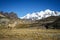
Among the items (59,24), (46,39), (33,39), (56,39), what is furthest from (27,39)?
(59,24)

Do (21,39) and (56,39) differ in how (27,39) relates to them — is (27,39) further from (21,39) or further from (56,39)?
Answer: (56,39)

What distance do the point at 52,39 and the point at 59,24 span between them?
1036cm

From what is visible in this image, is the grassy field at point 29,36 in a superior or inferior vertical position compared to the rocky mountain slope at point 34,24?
inferior

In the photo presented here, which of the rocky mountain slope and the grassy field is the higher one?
the rocky mountain slope

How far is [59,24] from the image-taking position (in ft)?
58.3

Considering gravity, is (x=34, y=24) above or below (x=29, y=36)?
above

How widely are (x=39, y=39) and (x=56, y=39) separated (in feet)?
3.17

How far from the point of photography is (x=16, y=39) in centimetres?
783

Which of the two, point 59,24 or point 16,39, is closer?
point 16,39

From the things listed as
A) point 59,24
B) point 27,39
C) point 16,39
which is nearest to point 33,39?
point 27,39

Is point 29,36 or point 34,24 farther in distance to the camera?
point 34,24

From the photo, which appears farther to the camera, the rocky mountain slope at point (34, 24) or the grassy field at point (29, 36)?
the rocky mountain slope at point (34, 24)

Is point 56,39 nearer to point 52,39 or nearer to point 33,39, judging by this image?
point 52,39

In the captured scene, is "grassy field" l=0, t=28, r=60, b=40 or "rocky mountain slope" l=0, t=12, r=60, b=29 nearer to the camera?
"grassy field" l=0, t=28, r=60, b=40
